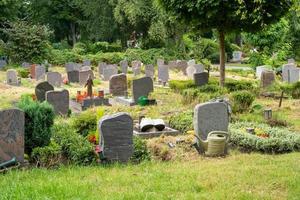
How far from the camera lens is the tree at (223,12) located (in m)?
19.6

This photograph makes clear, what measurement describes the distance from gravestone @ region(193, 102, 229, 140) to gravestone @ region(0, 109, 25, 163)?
4.27 m

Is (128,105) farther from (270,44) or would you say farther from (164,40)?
(164,40)

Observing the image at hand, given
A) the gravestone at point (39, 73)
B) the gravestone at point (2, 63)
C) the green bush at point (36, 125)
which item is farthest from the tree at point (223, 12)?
the gravestone at point (2, 63)

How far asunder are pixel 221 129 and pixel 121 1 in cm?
3937

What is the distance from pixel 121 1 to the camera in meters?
50.4

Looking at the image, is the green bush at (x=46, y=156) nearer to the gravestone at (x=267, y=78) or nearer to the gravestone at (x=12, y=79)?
the gravestone at (x=267, y=78)

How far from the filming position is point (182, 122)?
14648 millimetres

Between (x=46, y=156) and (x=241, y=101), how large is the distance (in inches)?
334

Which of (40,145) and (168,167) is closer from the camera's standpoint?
(168,167)

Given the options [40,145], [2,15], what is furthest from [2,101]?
[2,15]

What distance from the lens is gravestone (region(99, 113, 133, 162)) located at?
10.4 metres

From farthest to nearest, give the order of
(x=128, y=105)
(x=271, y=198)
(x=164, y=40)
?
(x=164, y=40) < (x=128, y=105) < (x=271, y=198)

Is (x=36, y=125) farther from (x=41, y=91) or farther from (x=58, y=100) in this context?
(x=41, y=91)

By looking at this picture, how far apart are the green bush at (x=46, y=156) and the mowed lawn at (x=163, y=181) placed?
0.61m
